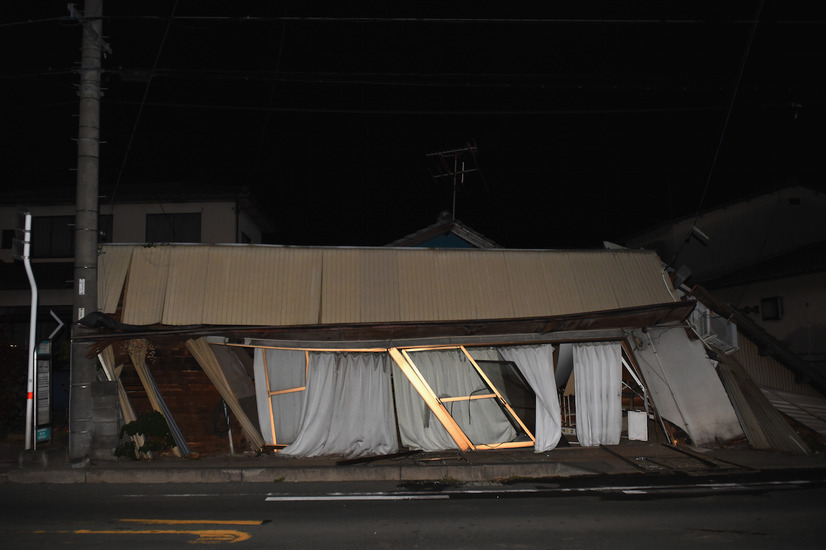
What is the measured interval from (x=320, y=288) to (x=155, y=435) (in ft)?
13.3

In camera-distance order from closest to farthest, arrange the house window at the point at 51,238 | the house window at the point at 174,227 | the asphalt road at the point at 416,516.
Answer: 1. the asphalt road at the point at 416,516
2. the house window at the point at 51,238
3. the house window at the point at 174,227

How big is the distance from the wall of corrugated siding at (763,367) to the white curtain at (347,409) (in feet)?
34.6

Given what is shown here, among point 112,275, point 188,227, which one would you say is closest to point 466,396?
point 112,275

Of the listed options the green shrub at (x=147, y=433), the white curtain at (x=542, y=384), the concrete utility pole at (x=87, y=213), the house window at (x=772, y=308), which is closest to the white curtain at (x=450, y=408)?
Result: the white curtain at (x=542, y=384)

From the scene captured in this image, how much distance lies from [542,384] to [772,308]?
15.3 m

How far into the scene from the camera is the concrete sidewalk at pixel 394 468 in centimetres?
952

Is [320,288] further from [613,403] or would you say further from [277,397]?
[613,403]

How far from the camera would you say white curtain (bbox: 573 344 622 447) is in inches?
454

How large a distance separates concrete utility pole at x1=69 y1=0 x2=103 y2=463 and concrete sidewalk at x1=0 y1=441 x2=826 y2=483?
2.68 feet

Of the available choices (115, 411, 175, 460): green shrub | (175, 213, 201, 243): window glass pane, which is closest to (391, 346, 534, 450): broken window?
(115, 411, 175, 460): green shrub

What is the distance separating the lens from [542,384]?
447 inches

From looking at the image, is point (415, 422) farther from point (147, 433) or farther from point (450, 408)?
point (147, 433)

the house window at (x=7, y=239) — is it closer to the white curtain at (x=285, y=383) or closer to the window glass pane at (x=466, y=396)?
the white curtain at (x=285, y=383)

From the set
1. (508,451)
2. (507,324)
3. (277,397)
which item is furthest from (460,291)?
(277,397)
